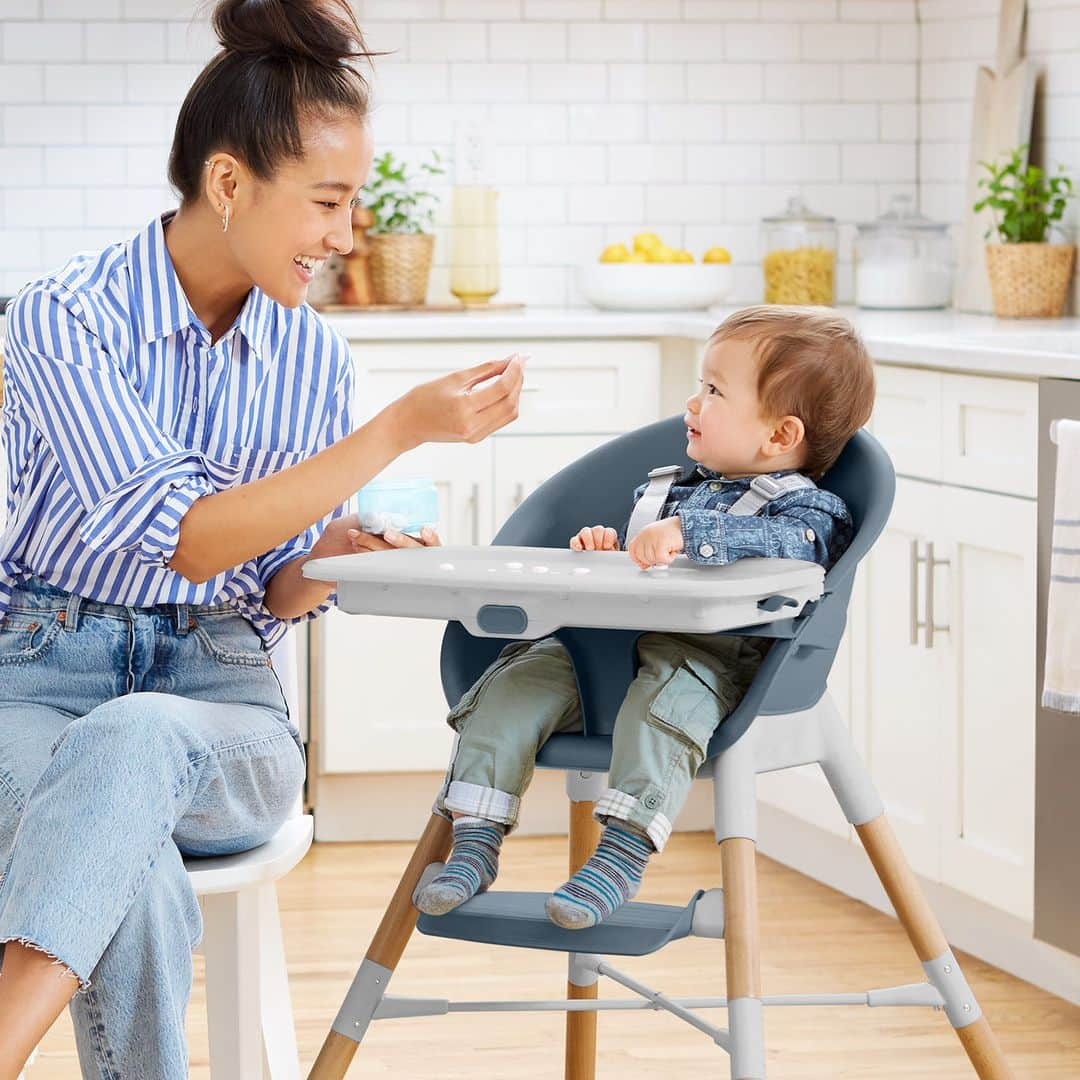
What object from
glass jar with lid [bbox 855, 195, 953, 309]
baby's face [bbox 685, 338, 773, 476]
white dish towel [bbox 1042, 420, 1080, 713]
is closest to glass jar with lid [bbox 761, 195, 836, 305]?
glass jar with lid [bbox 855, 195, 953, 309]

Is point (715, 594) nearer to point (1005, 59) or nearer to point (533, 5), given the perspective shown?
point (1005, 59)

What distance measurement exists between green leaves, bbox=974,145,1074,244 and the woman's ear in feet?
6.33

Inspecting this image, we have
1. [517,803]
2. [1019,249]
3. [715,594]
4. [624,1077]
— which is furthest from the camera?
[1019,249]

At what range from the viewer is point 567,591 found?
1.72 metres

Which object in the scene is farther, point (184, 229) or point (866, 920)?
point (866, 920)

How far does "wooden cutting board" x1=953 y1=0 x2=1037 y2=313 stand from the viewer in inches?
155

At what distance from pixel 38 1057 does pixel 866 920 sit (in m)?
1.48

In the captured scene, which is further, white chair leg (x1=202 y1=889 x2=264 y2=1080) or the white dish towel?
the white dish towel

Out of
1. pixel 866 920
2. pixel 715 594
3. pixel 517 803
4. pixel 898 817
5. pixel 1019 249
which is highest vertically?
pixel 1019 249

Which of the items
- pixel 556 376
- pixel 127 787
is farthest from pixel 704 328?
pixel 127 787

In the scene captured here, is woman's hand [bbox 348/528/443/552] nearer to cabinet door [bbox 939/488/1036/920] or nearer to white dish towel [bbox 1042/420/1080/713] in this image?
white dish towel [bbox 1042/420/1080/713]

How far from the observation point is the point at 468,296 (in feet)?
14.0

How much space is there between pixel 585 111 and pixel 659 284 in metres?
0.55

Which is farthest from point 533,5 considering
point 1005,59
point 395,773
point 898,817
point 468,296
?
point 898,817
